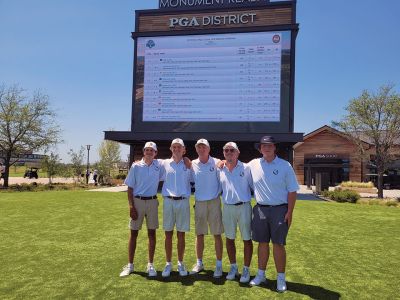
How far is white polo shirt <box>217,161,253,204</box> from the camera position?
514cm

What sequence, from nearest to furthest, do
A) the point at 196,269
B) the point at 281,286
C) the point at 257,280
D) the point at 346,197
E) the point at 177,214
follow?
the point at 281,286
the point at 257,280
the point at 177,214
the point at 196,269
the point at 346,197

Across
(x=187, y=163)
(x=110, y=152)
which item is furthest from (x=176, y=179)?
(x=110, y=152)

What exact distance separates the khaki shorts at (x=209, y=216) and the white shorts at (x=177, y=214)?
20cm

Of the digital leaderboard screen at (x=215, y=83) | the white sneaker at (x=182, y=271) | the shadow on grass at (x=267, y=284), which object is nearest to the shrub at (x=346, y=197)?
the digital leaderboard screen at (x=215, y=83)

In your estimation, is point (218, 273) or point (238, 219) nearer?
point (238, 219)

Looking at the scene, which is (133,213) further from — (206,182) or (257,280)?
(257,280)

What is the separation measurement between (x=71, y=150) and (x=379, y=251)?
99.1ft

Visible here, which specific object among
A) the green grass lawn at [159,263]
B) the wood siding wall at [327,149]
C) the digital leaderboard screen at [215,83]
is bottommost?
the green grass lawn at [159,263]

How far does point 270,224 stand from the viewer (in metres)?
4.95

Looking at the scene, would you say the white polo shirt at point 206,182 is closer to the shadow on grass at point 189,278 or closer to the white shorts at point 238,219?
the white shorts at point 238,219

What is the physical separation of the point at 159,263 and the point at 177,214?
1.45 metres

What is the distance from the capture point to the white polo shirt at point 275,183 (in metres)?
4.87

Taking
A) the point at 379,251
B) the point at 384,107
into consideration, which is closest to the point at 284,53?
the point at 384,107

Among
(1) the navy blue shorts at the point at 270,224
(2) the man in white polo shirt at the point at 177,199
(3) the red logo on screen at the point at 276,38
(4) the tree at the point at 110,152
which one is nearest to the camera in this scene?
(1) the navy blue shorts at the point at 270,224
